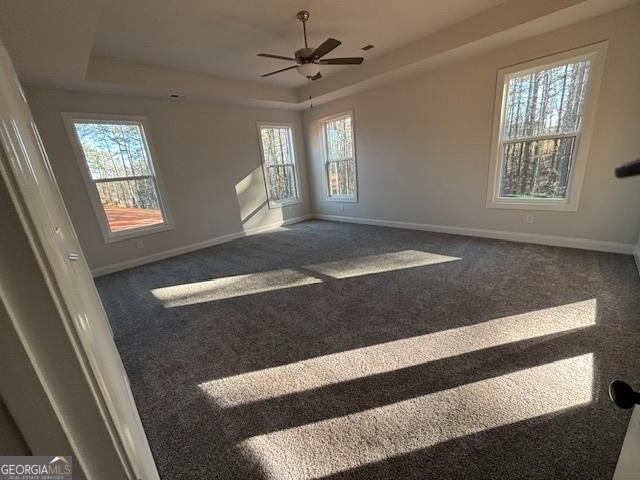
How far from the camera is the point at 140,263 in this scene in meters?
4.18

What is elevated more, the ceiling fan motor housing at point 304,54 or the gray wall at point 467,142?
the ceiling fan motor housing at point 304,54

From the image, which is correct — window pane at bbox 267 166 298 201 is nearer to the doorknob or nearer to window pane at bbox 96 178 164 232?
window pane at bbox 96 178 164 232

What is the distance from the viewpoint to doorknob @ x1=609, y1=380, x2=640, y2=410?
0.48m

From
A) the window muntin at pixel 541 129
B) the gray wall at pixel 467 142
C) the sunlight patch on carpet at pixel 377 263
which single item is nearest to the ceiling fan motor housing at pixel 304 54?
the gray wall at pixel 467 142

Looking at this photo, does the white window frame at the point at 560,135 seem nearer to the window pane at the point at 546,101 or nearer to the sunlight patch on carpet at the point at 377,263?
A: the window pane at the point at 546,101

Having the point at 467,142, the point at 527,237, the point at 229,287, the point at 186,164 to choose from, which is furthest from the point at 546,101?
the point at 186,164

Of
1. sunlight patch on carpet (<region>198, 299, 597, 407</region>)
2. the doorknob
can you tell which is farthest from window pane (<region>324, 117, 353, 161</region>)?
the doorknob

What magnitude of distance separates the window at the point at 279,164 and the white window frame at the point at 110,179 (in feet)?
6.65

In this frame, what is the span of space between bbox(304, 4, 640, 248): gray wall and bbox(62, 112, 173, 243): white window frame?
321 cm

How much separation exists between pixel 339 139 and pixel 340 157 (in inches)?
14.4

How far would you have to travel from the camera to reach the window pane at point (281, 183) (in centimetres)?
582

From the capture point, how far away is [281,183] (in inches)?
237

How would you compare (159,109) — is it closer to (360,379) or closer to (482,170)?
(360,379)

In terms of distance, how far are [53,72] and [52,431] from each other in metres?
4.18
